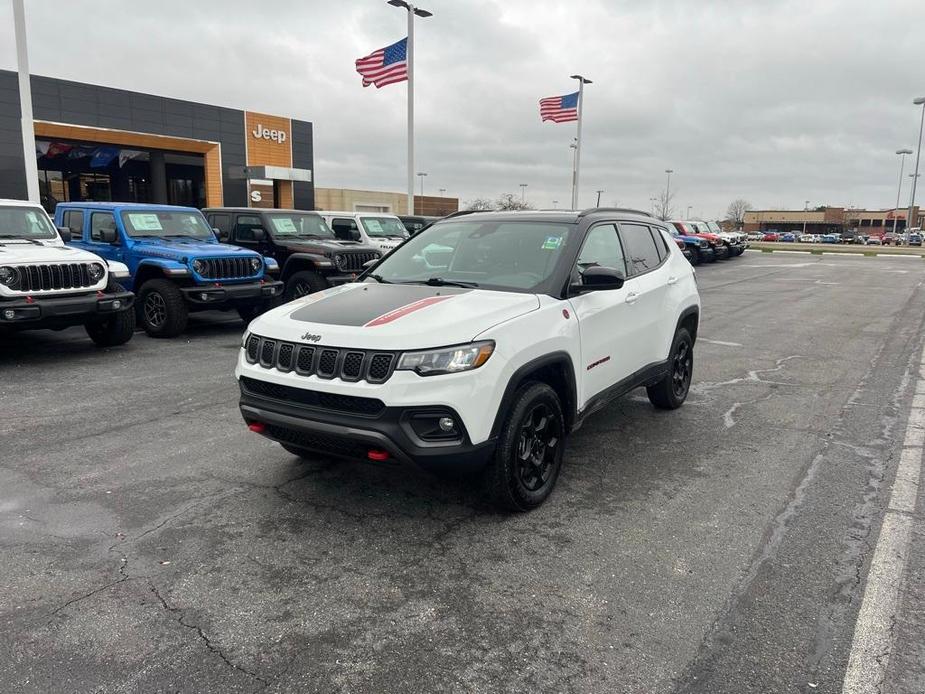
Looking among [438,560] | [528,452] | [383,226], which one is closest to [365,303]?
[528,452]

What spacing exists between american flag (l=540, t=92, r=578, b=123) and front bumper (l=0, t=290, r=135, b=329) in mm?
21957

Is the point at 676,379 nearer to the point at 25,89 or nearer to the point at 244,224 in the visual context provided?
the point at 244,224

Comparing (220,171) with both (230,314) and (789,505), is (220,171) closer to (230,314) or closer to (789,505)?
(230,314)

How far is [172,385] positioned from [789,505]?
19.3ft

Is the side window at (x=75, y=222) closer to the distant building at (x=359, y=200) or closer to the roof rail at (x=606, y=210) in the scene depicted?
the roof rail at (x=606, y=210)

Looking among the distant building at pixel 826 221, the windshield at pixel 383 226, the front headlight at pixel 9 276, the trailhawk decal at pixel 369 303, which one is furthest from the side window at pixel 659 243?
the distant building at pixel 826 221

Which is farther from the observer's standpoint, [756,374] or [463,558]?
[756,374]

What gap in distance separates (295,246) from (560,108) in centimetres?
1846

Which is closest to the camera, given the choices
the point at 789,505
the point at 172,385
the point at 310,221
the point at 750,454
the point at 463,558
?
the point at 463,558

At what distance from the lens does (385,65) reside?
21.6 m

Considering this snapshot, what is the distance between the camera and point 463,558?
3531 millimetres

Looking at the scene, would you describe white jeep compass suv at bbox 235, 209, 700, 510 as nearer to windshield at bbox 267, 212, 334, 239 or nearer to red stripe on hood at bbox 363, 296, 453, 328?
red stripe on hood at bbox 363, 296, 453, 328

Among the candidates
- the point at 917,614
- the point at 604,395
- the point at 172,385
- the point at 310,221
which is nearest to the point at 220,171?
the point at 310,221

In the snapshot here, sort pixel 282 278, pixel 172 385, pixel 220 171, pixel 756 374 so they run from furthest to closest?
1. pixel 220 171
2. pixel 282 278
3. pixel 756 374
4. pixel 172 385
